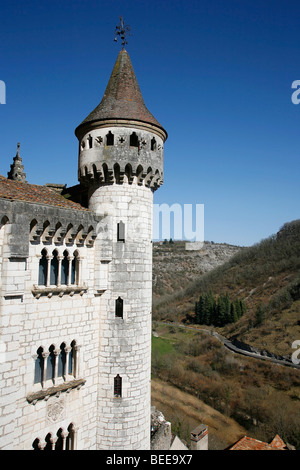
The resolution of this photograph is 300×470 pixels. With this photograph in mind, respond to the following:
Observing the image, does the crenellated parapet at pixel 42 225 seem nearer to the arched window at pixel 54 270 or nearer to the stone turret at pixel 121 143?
the arched window at pixel 54 270

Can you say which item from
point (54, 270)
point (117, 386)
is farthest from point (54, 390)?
point (54, 270)

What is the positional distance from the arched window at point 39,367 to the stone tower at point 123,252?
2.67 m

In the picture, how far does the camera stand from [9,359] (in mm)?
10594

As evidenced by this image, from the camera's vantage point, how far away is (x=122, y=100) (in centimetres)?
1526

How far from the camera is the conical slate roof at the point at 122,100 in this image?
14.6 meters

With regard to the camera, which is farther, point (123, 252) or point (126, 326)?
point (123, 252)

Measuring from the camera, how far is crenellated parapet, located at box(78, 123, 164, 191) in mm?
14227

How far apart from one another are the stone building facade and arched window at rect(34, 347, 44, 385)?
0.04 m

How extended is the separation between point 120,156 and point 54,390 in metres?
9.68

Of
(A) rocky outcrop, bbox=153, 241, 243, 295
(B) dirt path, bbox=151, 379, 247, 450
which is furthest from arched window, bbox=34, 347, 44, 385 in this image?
(A) rocky outcrop, bbox=153, 241, 243, 295

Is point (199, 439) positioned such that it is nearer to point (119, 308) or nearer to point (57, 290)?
point (119, 308)

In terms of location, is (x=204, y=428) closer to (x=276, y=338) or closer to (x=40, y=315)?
(x=40, y=315)

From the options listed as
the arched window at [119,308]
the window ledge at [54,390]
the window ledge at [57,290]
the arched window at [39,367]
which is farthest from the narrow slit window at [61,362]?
the arched window at [119,308]

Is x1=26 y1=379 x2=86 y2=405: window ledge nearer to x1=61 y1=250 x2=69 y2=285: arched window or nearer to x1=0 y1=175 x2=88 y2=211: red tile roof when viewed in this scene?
x1=61 y1=250 x2=69 y2=285: arched window
